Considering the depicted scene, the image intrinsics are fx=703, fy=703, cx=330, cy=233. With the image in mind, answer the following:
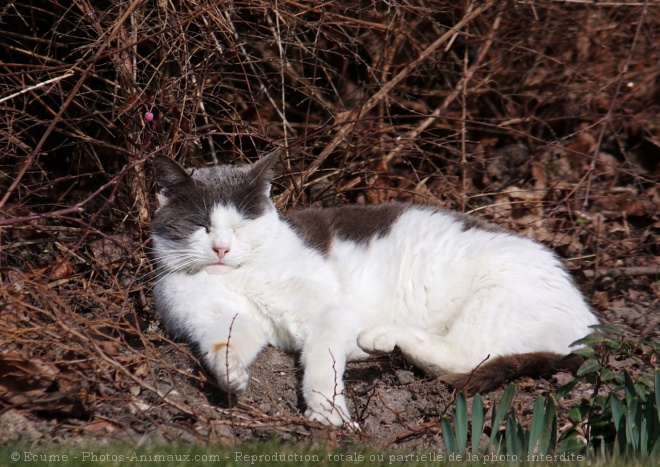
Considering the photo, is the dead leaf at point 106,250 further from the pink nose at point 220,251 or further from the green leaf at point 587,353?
the green leaf at point 587,353

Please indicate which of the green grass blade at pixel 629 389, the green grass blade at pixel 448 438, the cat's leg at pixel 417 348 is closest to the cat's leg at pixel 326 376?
the cat's leg at pixel 417 348

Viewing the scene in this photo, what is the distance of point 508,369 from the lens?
316cm

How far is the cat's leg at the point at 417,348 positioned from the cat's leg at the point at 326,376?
13cm

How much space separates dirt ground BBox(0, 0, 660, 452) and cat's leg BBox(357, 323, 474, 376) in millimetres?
108

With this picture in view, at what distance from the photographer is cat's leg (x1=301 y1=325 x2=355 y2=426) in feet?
9.48

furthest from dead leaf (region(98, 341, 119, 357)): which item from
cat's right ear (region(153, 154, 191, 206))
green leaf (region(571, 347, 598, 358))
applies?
green leaf (region(571, 347, 598, 358))

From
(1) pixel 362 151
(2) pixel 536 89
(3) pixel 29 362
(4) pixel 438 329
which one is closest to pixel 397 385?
(4) pixel 438 329

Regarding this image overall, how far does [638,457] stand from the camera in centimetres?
238

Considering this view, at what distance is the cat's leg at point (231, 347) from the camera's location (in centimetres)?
291

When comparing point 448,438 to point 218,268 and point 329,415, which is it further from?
point 218,268

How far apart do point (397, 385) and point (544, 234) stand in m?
2.20

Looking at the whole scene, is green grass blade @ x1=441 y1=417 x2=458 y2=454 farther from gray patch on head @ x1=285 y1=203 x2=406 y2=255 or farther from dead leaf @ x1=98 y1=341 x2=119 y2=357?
dead leaf @ x1=98 y1=341 x2=119 y2=357

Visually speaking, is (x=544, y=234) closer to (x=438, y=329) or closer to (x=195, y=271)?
(x=438, y=329)

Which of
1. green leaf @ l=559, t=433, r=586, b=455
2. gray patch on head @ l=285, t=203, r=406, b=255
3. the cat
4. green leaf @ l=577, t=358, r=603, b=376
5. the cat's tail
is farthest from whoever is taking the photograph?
gray patch on head @ l=285, t=203, r=406, b=255
